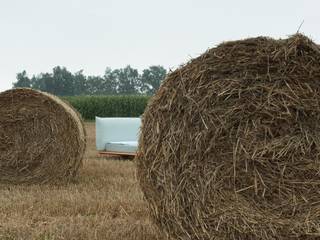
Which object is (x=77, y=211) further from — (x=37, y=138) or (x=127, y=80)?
(x=127, y=80)

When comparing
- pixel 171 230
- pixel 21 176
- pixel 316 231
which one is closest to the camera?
pixel 316 231

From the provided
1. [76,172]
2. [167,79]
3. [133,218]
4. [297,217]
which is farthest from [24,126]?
[297,217]

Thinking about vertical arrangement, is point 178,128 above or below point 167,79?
below

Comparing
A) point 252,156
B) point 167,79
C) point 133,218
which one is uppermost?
point 167,79

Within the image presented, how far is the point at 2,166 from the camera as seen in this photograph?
7254 millimetres

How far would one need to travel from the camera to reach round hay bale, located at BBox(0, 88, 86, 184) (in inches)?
281

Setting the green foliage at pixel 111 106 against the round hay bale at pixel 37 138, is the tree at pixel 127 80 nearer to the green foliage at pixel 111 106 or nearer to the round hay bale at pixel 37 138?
the green foliage at pixel 111 106

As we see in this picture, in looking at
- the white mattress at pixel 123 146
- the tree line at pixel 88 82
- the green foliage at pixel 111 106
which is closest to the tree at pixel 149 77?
the tree line at pixel 88 82

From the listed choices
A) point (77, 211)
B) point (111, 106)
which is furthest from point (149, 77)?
point (77, 211)

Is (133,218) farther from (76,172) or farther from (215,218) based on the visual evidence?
(76,172)

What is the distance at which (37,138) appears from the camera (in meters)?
7.35

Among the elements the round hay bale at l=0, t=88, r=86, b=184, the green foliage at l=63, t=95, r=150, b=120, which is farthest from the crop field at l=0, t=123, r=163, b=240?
the green foliage at l=63, t=95, r=150, b=120

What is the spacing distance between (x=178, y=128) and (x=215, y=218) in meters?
0.67

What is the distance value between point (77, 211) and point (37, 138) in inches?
101
